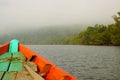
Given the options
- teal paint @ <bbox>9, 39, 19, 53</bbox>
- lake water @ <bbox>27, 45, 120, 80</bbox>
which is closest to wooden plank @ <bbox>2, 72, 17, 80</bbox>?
teal paint @ <bbox>9, 39, 19, 53</bbox>

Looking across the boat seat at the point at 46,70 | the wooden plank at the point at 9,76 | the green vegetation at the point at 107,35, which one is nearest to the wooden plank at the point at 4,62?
the wooden plank at the point at 9,76

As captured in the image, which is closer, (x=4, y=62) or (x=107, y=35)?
(x=4, y=62)

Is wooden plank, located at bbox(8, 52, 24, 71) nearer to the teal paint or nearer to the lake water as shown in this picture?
the teal paint

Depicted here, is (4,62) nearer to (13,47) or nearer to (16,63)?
(16,63)

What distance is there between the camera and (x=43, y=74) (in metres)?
12.3

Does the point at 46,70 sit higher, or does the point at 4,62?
the point at 4,62

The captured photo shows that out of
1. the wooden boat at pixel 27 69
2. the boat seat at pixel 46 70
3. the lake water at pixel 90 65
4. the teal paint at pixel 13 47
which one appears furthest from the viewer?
the lake water at pixel 90 65

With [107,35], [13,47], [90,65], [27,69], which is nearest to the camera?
[27,69]

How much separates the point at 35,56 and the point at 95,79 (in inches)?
700

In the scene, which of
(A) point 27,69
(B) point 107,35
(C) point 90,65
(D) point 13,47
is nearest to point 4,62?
(A) point 27,69

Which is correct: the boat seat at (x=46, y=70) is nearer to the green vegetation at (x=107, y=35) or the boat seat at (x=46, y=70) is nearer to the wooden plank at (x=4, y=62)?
the wooden plank at (x=4, y=62)

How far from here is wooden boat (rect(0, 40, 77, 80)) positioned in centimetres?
1070

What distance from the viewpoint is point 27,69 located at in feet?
39.2

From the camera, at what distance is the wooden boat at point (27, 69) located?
10.7 m
